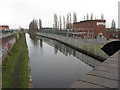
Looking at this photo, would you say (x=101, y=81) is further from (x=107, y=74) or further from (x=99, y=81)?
(x=107, y=74)

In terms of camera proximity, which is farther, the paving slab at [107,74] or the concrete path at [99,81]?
the paving slab at [107,74]

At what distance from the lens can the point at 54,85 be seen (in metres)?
10.3

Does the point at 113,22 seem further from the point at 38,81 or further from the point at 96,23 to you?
the point at 38,81

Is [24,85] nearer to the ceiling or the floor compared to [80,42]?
nearer to the floor

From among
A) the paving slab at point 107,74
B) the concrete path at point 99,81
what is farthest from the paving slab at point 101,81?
the paving slab at point 107,74

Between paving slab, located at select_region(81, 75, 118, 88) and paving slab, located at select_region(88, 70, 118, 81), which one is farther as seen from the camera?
paving slab, located at select_region(88, 70, 118, 81)

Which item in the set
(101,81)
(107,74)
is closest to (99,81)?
(101,81)

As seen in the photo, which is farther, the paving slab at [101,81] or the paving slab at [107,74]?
the paving slab at [107,74]

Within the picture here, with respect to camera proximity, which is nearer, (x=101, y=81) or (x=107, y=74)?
(x=101, y=81)

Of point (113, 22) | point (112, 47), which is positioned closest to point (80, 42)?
point (112, 47)

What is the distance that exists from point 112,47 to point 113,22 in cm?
8307

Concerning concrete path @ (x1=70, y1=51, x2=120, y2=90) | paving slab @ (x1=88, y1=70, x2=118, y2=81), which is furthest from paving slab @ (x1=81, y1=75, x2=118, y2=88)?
paving slab @ (x1=88, y1=70, x2=118, y2=81)

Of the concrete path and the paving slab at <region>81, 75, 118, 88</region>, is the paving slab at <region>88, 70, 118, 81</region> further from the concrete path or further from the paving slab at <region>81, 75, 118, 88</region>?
the paving slab at <region>81, 75, 118, 88</region>

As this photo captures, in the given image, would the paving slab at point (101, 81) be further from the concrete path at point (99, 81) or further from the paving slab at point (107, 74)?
the paving slab at point (107, 74)
